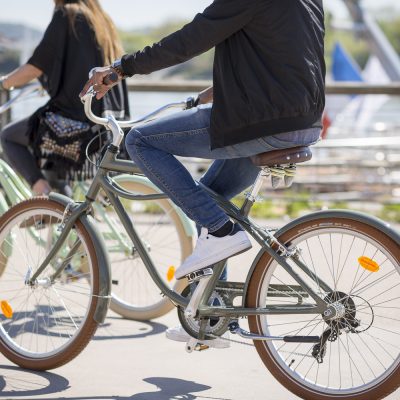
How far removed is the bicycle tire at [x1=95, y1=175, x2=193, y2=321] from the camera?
210 inches

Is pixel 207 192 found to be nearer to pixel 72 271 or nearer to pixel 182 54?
pixel 182 54

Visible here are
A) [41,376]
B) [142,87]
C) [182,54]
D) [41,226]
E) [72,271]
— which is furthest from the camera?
[142,87]

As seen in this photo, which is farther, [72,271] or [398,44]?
[398,44]

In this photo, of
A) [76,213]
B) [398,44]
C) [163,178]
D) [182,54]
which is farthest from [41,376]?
[398,44]

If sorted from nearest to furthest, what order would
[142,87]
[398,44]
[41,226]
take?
[41,226] < [142,87] < [398,44]

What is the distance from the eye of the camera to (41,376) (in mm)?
4438

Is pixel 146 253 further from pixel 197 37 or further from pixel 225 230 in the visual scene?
pixel 197 37

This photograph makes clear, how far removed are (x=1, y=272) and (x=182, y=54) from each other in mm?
1829

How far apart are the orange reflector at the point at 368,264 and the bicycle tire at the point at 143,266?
1.17 metres

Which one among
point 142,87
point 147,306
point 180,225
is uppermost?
point 142,87

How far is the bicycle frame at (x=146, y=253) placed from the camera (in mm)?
3992

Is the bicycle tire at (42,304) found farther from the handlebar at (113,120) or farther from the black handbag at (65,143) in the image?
the black handbag at (65,143)

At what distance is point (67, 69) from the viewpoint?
549cm

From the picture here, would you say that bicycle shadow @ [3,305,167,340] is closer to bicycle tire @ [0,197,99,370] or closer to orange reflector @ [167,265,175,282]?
bicycle tire @ [0,197,99,370]
